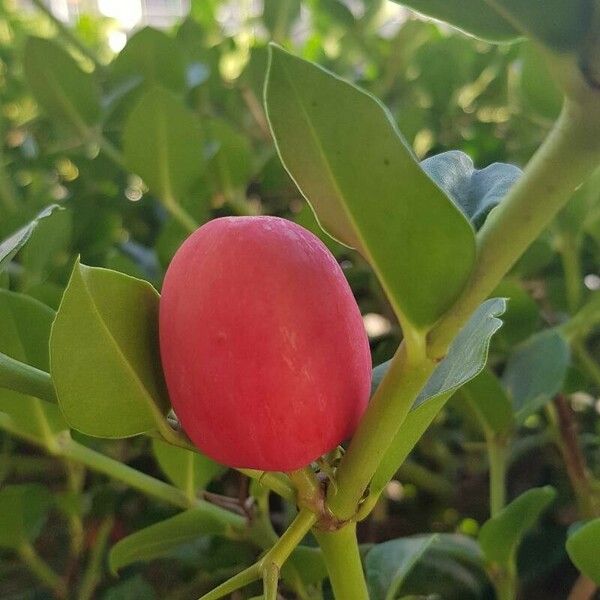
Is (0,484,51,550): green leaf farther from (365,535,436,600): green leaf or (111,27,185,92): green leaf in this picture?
(111,27,185,92): green leaf

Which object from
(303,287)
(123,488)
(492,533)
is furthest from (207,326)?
(123,488)

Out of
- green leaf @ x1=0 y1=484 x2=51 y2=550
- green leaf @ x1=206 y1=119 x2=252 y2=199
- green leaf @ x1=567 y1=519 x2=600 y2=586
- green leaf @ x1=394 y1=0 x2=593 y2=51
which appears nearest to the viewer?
green leaf @ x1=394 y1=0 x2=593 y2=51

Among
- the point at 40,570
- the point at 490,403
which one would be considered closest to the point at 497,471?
the point at 490,403

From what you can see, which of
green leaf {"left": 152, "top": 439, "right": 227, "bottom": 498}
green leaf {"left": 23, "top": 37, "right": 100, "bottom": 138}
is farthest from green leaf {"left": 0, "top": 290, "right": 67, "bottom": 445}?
green leaf {"left": 23, "top": 37, "right": 100, "bottom": 138}

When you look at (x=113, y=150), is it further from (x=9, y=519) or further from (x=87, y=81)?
(x=9, y=519)

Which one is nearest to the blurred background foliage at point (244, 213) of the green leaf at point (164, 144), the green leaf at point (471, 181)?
the green leaf at point (164, 144)

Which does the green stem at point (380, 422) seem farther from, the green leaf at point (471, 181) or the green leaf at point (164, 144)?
the green leaf at point (164, 144)

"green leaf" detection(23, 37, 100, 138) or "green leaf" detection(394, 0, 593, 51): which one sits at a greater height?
"green leaf" detection(394, 0, 593, 51)
